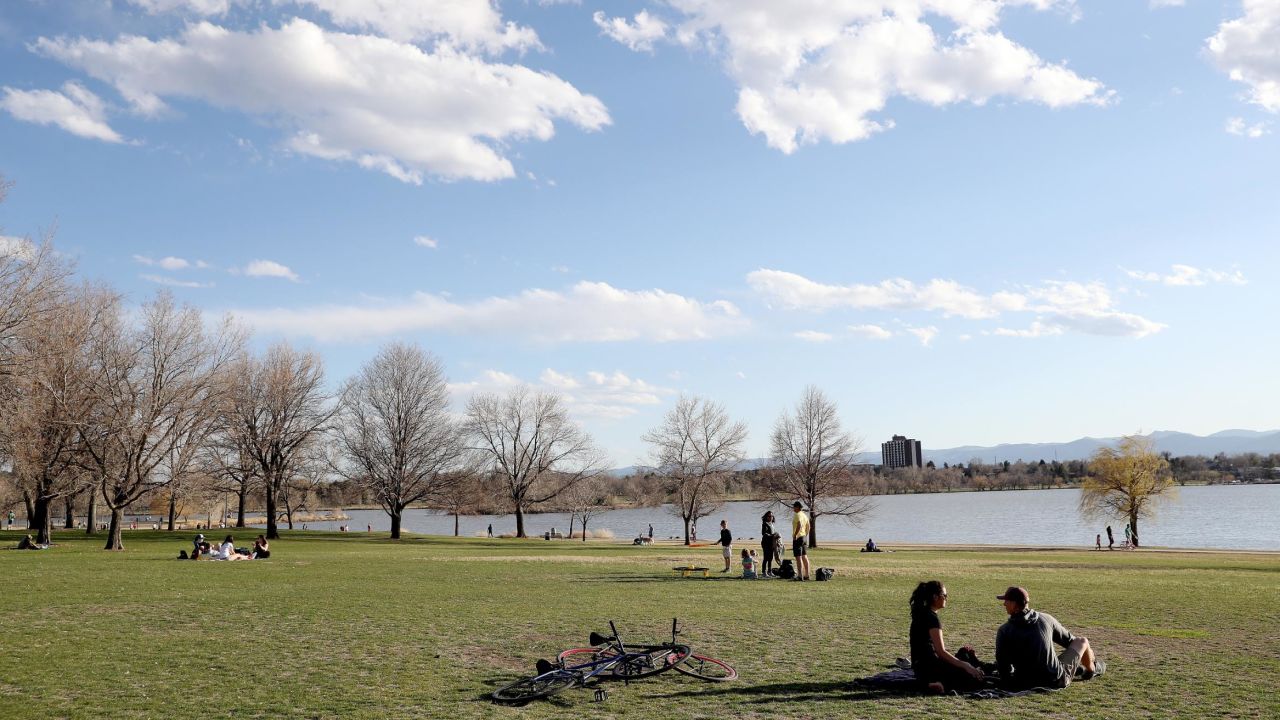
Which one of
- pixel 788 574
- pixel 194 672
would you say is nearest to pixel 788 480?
pixel 788 574

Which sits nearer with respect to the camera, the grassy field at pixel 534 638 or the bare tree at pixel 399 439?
the grassy field at pixel 534 638

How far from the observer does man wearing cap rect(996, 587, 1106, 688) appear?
9469 millimetres

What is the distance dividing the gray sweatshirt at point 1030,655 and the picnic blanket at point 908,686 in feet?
0.40

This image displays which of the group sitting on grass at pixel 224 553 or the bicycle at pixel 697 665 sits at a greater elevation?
the bicycle at pixel 697 665

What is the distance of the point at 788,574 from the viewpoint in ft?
76.8

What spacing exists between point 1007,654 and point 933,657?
868mm

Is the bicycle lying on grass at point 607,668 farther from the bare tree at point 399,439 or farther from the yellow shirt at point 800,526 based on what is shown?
the bare tree at point 399,439

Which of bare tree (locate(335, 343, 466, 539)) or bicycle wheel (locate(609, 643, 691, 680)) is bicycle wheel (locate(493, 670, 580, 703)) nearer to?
bicycle wheel (locate(609, 643, 691, 680))

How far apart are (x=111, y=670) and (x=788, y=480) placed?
1917 inches

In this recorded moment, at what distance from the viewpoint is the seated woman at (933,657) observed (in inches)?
371

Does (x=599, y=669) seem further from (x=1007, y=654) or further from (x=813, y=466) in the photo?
(x=813, y=466)

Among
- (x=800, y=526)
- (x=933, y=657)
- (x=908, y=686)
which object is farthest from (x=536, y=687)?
(x=800, y=526)

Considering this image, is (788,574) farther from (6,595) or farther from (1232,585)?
(6,595)

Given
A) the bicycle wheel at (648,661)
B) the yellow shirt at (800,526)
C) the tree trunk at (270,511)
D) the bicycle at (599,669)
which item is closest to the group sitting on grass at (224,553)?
the tree trunk at (270,511)
